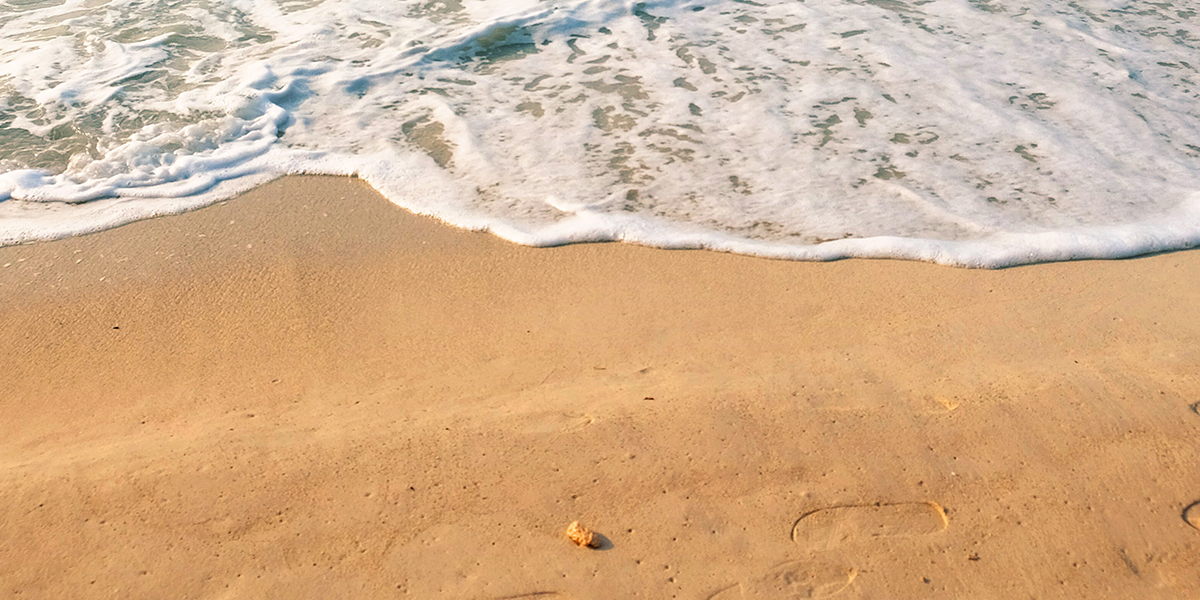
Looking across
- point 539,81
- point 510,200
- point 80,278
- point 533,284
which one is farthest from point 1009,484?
point 539,81

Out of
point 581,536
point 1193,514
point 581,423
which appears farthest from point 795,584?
point 1193,514

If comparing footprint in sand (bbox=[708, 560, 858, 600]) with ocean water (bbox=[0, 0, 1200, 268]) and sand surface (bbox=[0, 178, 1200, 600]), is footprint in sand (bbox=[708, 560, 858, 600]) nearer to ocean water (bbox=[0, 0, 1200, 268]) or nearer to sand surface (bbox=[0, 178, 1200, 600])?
sand surface (bbox=[0, 178, 1200, 600])

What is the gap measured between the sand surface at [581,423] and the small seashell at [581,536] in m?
0.03

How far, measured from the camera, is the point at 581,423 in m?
2.50

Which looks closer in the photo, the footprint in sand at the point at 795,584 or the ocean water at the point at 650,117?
the footprint in sand at the point at 795,584

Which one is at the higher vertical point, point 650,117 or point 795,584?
point 795,584

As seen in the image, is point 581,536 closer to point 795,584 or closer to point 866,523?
point 795,584

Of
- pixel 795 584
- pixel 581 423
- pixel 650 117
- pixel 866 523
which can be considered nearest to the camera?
pixel 795 584

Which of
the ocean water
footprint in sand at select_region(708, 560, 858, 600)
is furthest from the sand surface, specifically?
the ocean water

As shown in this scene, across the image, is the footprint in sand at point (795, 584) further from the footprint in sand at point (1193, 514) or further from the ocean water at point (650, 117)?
the ocean water at point (650, 117)

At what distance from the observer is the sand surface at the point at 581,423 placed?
2051 millimetres

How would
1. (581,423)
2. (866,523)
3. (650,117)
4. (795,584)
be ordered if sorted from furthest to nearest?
(650,117)
(581,423)
(866,523)
(795,584)

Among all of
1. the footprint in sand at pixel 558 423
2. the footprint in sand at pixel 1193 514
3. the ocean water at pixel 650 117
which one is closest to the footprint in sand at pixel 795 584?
the footprint in sand at pixel 558 423

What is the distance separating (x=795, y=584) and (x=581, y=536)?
53 cm
